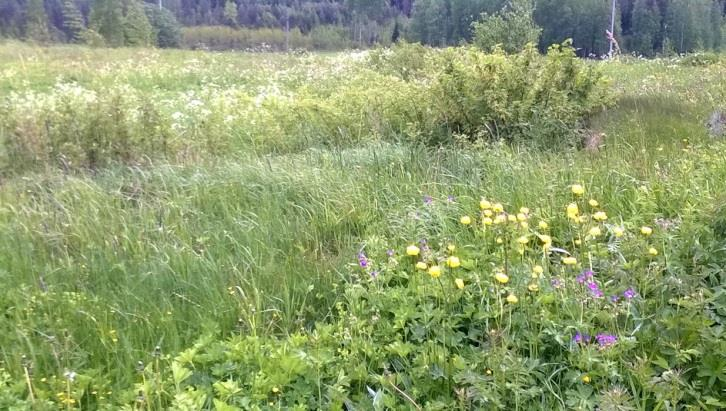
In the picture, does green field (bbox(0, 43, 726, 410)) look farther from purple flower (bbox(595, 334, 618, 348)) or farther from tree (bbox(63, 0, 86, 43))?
tree (bbox(63, 0, 86, 43))

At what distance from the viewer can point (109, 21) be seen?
35.7m

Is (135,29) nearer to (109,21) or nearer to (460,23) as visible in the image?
(109,21)

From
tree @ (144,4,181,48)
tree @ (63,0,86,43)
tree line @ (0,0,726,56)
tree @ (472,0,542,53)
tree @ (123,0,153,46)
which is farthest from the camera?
tree @ (144,4,181,48)

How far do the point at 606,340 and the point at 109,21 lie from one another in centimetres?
3953

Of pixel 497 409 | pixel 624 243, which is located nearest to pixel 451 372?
pixel 497 409

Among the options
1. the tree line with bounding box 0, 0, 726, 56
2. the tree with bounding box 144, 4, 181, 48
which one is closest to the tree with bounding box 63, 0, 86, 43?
the tree line with bounding box 0, 0, 726, 56

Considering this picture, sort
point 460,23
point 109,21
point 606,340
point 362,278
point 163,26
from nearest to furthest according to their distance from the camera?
point 606,340 → point 362,278 → point 109,21 → point 460,23 → point 163,26

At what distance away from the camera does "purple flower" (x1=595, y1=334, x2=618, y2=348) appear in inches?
77.6

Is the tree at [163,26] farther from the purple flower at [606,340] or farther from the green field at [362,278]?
the purple flower at [606,340]

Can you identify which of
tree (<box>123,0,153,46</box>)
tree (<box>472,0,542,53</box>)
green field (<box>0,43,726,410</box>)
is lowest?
green field (<box>0,43,726,410</box>)

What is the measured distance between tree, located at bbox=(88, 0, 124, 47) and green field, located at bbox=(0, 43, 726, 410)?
107 feet

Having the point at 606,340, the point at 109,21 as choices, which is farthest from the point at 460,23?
the point at 606,340

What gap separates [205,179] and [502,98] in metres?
3.31

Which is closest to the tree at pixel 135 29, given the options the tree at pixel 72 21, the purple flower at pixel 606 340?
the tree at pixel 72 21
